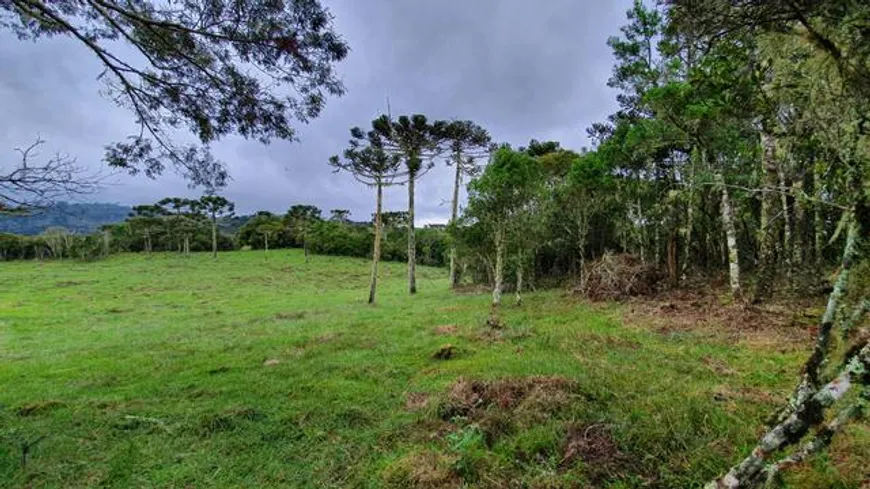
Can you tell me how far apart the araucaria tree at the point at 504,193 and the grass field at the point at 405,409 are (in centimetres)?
392

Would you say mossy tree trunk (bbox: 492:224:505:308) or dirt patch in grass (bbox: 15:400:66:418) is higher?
mossy tree trunk (bbox: 492:224:505:308)

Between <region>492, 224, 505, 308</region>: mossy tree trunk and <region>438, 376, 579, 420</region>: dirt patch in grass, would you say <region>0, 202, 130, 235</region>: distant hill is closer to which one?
<region>438, 376, 579, 420</region>: dirt patch in grass

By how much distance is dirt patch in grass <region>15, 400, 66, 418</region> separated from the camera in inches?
255

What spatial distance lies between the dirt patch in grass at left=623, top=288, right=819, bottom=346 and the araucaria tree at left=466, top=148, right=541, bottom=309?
4576 millimetres

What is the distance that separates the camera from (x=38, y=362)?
10.3 metres

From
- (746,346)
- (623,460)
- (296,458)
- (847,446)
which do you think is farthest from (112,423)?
(746,346)

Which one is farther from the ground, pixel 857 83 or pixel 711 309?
pixel 857 83

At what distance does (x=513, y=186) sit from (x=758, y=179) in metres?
7.82

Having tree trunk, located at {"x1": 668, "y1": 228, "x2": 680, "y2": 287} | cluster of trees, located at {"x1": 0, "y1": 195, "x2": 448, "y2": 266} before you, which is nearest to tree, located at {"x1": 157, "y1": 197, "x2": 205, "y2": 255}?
cluster of trees, located at {"x1": 0, "y1": 195, "x2": 448, "y2": 266}

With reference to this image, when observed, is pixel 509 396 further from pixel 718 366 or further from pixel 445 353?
pixel 718 366

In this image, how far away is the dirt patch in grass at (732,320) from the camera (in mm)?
7727

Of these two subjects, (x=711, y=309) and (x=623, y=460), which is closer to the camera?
(x=623, y=460)

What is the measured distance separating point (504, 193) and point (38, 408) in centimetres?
1249

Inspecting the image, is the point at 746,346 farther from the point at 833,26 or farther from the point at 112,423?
the point at 112,423
